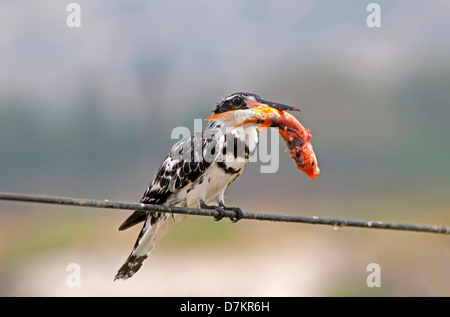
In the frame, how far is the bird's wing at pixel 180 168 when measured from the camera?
18.5 feet

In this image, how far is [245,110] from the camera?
5.61m

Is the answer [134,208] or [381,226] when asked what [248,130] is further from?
[134,208]

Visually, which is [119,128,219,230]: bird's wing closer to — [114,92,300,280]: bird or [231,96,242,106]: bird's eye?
[114,92,300,280]: bird

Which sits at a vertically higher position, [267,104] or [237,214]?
[267,104]

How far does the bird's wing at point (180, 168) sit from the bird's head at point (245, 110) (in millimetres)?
152

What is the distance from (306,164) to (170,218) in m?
1.37

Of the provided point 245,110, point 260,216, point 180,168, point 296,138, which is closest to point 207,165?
point 180,168

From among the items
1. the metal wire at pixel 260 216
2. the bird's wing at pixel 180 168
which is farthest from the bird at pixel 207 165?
the metal wire at pixel 260 216

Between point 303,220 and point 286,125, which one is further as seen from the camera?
point 286,125

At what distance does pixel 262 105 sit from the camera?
5.57 m

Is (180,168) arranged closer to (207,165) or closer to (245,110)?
(207,165)

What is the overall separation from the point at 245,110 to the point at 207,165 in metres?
0.53

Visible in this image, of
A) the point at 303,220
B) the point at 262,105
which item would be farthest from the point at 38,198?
the point at 262,105

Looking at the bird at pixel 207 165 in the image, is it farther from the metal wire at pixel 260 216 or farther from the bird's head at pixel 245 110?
the metal wire at pixel 260 216
